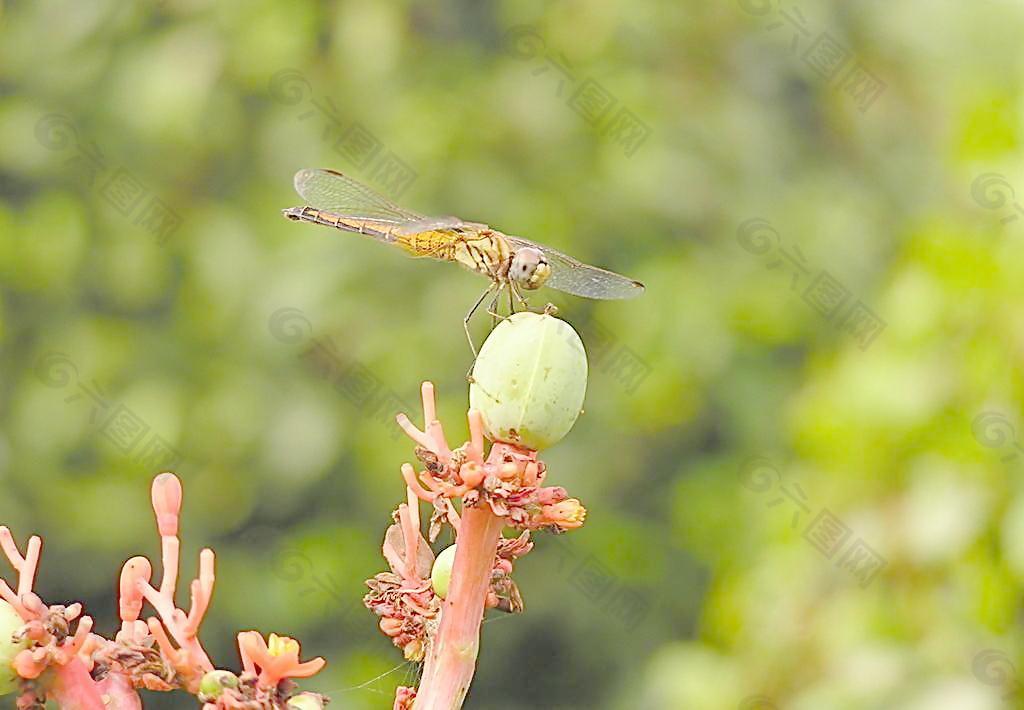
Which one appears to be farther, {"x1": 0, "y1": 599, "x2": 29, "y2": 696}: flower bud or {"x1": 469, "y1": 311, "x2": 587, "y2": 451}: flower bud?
{"x1": 469, "y1": 311, "x2": 587, "y2": 451}: flower bud

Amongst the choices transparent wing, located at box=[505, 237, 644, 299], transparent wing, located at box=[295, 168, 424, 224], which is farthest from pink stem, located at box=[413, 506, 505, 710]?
transparent wing, located at box=[295, 168, 424, 224]

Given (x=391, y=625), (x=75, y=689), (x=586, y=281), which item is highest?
(x=586, y=281)

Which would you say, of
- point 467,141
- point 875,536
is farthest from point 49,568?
point 875,536

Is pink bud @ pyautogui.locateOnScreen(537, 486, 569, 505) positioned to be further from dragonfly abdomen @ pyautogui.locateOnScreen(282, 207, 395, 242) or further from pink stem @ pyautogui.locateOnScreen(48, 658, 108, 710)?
dragonfly abdomen @ pyautogui.locateOnScreen(282, 207, 395, 242)

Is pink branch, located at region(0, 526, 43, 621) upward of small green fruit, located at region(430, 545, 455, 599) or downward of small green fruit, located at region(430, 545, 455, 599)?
downward

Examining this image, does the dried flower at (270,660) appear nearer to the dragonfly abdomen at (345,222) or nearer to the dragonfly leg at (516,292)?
the dragonfly leg at (516,292)

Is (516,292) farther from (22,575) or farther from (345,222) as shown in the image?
(22,575)

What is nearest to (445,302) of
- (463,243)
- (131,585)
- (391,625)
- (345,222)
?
(345,222)

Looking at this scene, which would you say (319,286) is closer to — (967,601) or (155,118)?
(155,118)
